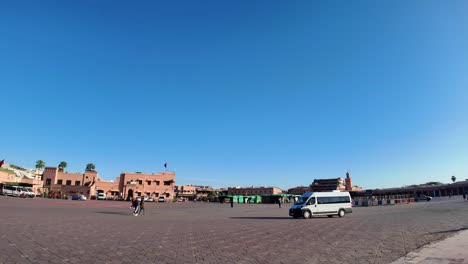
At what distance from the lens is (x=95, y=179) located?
91.7 m

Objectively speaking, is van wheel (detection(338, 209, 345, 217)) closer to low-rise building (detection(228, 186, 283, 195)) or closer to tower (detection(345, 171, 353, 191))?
low-rise building (detection(228, 186, 283, 195))

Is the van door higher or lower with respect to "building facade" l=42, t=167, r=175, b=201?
lower

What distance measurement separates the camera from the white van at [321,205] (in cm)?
2692

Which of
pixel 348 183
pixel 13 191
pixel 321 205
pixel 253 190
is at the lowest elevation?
pixel 253 190

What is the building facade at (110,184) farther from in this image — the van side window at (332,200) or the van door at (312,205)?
the van door at (312,205)

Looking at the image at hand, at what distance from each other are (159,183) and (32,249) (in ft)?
291

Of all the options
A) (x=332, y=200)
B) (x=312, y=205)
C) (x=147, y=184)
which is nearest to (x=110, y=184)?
(x=147, y=184)

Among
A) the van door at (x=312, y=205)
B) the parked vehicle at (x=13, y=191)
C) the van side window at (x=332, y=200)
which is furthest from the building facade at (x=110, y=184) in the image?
the van door at (x=312, y=205)

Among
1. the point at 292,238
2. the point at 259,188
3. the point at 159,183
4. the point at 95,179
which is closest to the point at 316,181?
the point at 259,188

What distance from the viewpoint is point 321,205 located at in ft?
90.1

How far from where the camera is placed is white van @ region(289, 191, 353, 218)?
26.9m

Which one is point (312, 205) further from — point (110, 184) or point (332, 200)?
point (110, 184)

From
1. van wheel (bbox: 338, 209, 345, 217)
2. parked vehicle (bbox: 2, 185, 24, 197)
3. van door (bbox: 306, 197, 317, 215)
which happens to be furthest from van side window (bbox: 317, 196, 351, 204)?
parked vehicle (bbox: 2, 185, 24, 197)

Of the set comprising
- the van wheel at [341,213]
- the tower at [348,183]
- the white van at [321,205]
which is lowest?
the van wheel at [341,213]
